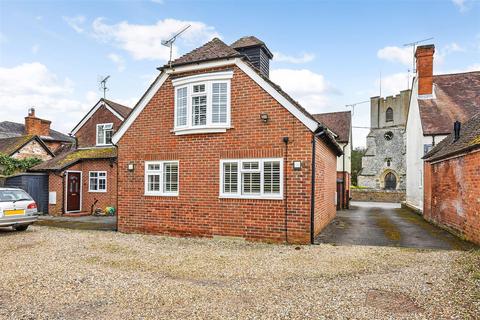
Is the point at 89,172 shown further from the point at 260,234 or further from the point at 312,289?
the point at 312,289

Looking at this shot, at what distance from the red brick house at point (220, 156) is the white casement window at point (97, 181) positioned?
7153mm

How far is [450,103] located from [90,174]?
22.4 m

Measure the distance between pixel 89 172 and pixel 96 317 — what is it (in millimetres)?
15902

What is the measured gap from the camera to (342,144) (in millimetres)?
25688

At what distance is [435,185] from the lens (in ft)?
46.6

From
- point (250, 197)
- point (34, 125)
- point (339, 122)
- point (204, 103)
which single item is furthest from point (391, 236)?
point (34, 125)

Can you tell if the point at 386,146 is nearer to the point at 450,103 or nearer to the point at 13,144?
the point at 450,103

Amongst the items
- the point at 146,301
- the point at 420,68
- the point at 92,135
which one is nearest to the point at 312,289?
the point at 146,301

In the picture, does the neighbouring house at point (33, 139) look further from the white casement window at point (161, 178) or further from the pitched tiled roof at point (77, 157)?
the white casement window at point (161, 178)

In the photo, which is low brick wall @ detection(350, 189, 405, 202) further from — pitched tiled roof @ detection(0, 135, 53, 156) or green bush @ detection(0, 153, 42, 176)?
green bush @ detection(0, 153, 42, 176)

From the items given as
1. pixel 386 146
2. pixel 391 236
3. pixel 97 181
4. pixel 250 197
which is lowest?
pixel 391 236

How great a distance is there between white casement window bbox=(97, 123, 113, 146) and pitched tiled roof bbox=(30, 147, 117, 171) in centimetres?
Result: 53

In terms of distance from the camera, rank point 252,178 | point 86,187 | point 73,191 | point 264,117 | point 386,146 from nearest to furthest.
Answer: point 264,117, point 252,178, point 73,191, point 86,187, point 386,146

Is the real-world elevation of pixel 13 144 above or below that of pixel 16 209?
above
